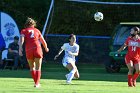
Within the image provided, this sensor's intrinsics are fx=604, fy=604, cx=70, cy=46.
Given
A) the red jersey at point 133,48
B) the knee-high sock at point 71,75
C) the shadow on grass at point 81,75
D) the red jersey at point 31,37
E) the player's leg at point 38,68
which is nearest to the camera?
the player's leg at point 38,68

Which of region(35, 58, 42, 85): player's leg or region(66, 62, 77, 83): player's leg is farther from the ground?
region(35, 58, 42, 85): player's leg

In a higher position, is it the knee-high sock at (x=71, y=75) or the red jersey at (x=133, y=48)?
the red jersey at (x=133, y=48)

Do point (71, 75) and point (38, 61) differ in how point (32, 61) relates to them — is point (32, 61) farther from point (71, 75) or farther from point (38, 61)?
point (71, 75)

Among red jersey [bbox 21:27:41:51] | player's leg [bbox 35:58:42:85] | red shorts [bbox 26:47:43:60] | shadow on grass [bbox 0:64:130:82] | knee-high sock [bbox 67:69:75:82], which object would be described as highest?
red jersey [bbox 21:27:41:51]

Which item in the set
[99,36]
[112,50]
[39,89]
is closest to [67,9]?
[99,36]

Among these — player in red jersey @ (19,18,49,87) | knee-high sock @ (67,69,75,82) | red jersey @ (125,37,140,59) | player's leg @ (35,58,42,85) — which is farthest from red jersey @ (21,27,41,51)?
red jersey @ (125,37,140,59)

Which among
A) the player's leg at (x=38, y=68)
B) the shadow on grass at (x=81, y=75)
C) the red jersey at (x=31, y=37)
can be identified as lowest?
the shadow on grass at (x=81, y=75)

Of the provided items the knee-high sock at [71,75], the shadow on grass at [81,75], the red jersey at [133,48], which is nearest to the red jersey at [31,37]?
the knee-high sock at [71,75]

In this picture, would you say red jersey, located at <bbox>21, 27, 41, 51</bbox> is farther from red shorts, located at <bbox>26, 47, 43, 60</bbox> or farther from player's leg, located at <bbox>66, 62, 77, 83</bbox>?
player's leg, located at <bbox>66, 62, 77, 83</bbox>

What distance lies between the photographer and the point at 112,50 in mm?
29250

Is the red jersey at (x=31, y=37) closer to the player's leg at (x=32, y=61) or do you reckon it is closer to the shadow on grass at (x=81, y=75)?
the player's leg at (x=32, y=61)

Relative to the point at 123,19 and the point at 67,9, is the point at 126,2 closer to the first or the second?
the point at 123,19

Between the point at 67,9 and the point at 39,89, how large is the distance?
19.9 m

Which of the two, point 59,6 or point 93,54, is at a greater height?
point 59,6
